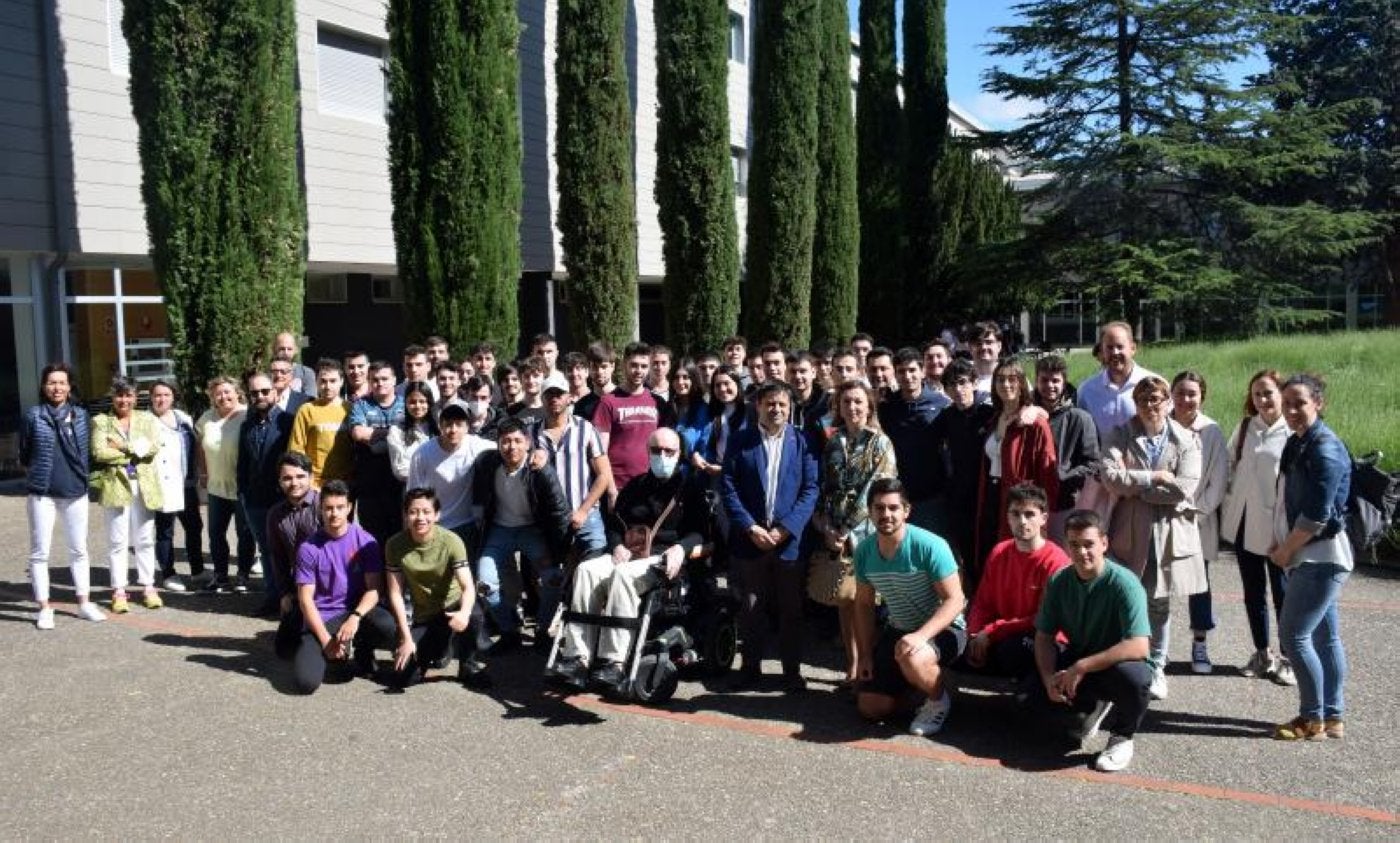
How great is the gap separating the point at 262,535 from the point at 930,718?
16.5 ft

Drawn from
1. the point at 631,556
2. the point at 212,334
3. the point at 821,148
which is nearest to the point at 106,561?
the point at 212,334

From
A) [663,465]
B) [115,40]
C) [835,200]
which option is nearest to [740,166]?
[835,200]

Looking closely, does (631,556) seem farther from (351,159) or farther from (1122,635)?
(351,159)

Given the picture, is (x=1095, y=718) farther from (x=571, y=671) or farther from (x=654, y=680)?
(x=571, y=671)

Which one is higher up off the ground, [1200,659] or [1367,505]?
[1367,505]

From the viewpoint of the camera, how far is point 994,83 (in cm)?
2317

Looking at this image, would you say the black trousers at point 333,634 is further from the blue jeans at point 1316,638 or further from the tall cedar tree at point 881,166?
the tall cedar tree at point 881,166

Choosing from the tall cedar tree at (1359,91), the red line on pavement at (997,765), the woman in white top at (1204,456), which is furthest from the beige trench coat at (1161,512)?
the tall cedar tree at (1359,91)

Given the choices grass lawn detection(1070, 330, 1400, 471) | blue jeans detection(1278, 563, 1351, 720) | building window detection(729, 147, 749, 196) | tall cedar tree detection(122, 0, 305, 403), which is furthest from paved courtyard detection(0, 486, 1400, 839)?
building window detection(729, 147, 749, 196)

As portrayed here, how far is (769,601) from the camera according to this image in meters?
6.08

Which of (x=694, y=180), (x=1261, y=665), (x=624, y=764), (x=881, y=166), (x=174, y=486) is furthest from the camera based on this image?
(x=881, y=166)

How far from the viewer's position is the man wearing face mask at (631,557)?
5.53 m

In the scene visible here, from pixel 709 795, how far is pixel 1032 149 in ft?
70.0

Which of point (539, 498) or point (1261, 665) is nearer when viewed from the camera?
point (1261, 665)
